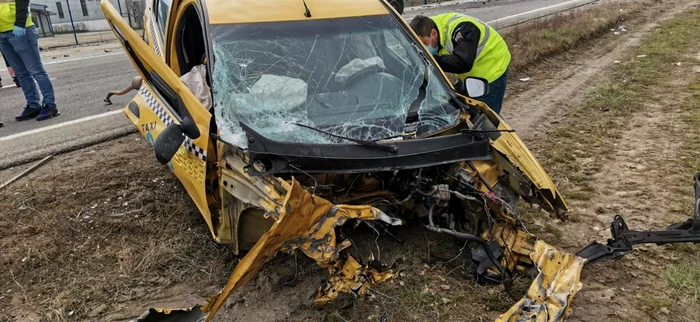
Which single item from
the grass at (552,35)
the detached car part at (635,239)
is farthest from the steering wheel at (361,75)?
the grass at (552,35)

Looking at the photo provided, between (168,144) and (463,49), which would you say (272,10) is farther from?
(463,49)

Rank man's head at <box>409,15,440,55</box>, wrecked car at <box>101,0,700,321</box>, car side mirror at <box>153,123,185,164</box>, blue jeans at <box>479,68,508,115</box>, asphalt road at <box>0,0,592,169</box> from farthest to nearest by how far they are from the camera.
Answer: asphalt road at <box>0,0,592,169</box>, blue jeans at <box>479,68,508,115</box>, man's head at <box>409,15,440,55</box>, car side mirror at <box>153,123,185,164</box>, wrecked car at <box>101,0,700,321</box>

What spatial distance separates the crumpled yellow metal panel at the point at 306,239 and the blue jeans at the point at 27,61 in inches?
181

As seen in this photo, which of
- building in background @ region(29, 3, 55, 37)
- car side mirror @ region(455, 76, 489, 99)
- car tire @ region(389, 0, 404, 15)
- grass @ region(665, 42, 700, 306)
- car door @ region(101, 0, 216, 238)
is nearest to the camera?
car door @ region(101, 0, 216, 238)

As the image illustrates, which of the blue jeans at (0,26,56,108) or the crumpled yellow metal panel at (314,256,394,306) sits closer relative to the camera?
the crumpled yellow metal panel at (314,256,394,306)

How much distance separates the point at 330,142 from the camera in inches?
111

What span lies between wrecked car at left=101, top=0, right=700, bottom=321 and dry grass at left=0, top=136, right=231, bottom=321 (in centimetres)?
44

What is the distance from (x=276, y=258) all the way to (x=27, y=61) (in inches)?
168

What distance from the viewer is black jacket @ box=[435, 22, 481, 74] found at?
421cm

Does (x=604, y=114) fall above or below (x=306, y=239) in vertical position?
below

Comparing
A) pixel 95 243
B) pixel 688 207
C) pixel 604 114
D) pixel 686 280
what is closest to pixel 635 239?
pixel 686 280

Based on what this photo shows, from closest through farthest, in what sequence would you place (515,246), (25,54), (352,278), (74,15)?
(352,278), (515,246), (25,54), (74,15)

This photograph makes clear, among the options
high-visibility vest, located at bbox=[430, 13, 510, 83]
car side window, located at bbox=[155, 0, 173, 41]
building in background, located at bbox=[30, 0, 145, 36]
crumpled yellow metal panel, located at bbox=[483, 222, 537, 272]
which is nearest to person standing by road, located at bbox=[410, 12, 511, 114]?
high-visibility vest, located at bbox=[430, 13, 510, 83]

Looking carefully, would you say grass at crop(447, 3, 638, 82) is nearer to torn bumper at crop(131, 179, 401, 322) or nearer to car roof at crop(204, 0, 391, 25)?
car roof at crop(204, 0, 391, 25)
